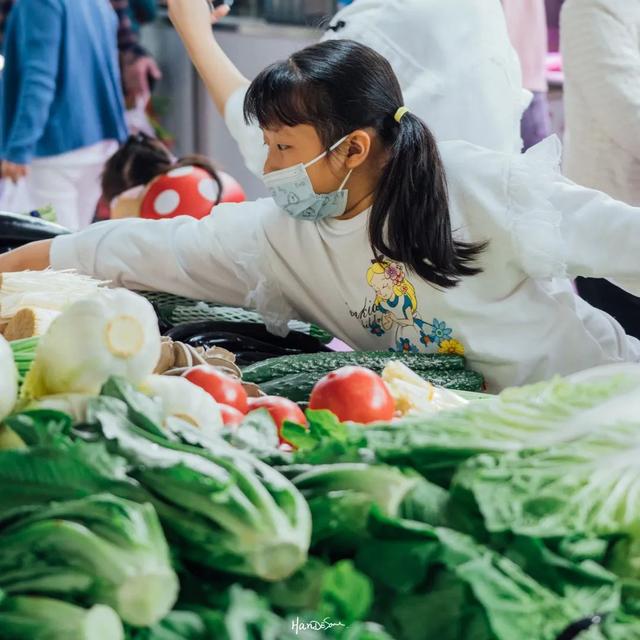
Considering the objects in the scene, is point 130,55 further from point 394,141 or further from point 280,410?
point 280,410

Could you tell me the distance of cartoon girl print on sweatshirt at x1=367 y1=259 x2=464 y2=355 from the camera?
2275 millimetres

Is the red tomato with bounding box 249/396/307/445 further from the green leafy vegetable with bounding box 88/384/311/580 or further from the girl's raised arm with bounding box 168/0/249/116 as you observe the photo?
the girl's raised arm with bounding box 168/0/249/116

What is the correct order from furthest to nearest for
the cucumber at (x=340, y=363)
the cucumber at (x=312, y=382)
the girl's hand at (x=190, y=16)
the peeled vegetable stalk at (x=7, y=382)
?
1. the girl's hand at (x=190, y=16)
2. the cucumber at (x=340, y=363)
3. the cucumber at (x=312, y=382)
4. the peeled vegetable stalk at (x=7, y=382)

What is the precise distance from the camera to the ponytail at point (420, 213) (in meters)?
2.22

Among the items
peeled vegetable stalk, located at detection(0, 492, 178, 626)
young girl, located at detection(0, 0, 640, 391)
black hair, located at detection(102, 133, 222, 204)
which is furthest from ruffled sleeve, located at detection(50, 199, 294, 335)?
peeled vegetable stalk, located at detection(0, 492, 178, 626)

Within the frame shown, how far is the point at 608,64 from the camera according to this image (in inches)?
123

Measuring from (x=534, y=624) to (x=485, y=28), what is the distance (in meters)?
2.15

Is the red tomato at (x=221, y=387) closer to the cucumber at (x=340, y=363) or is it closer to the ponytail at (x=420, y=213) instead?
the cucumber at (x=340, y=363)

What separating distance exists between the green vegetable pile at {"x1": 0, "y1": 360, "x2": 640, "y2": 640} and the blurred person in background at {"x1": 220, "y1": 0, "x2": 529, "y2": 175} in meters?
1.72

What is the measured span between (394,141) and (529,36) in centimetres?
242

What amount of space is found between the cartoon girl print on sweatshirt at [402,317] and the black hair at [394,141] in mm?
45

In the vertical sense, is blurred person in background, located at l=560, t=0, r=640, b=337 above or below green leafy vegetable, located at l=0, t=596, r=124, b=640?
below

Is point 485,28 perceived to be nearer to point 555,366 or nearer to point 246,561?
point 555,366

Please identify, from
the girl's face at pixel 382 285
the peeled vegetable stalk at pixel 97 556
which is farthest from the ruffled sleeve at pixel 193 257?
the peeled vegetable stalk at pixel 97 556
